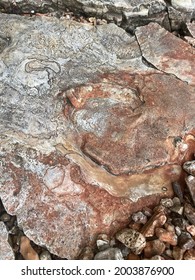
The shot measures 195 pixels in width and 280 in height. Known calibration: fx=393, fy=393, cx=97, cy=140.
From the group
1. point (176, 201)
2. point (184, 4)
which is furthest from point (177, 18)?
point (176, 201)

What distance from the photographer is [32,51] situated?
2.01m

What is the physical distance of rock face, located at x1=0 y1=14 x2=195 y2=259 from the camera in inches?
63.4

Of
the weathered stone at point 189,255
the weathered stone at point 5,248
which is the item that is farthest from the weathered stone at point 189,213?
the weathered stone at point 5,248

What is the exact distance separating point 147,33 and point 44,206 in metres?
1.12

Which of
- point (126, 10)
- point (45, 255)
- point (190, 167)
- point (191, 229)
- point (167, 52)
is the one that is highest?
point (126, 10)

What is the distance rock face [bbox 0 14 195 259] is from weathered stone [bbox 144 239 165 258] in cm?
16

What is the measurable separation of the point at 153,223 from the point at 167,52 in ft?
3.10

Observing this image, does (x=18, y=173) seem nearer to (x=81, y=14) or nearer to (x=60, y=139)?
(x=60, y=139)

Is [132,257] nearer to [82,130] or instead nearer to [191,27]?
[82,130]

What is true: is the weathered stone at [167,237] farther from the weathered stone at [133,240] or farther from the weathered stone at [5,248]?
the weathered stone at [5,248]

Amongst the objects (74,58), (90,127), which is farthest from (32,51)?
(90,127)

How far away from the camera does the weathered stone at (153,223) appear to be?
5.08 ft

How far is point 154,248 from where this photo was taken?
4.99 feet
